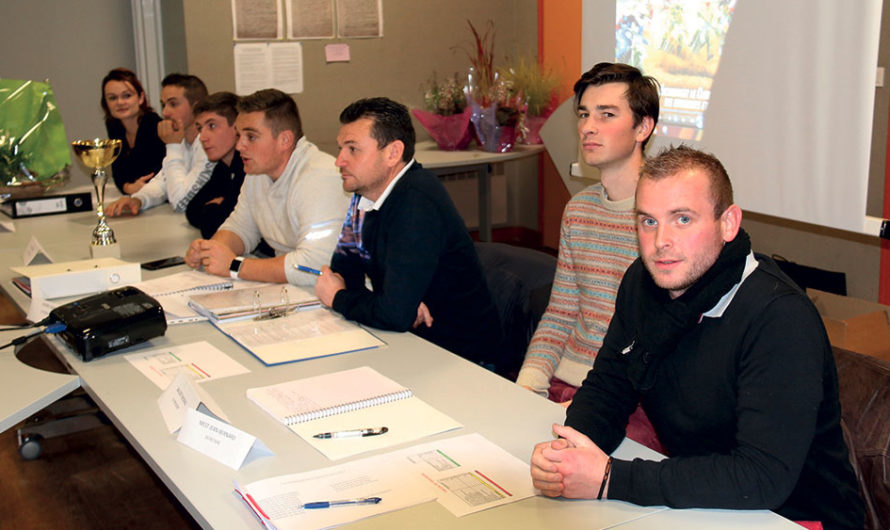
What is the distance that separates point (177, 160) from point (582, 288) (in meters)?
2.54

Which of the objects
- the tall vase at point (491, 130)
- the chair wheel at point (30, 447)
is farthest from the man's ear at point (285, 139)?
the tall vase at point (491, 130)

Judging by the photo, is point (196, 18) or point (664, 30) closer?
point (664, 30)

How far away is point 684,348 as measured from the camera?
1431 millimetres

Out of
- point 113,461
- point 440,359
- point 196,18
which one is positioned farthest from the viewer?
point 196,18

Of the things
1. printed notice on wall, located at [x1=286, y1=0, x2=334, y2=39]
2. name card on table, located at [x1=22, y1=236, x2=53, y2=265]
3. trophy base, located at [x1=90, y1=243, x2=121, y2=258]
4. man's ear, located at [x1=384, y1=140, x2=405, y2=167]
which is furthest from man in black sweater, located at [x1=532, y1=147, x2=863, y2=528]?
printed notice on wall, located at [x1=286, y1=0, x2=334, y2=39]

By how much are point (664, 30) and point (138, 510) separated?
8.51 feet

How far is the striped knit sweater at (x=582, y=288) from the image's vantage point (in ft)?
6.93

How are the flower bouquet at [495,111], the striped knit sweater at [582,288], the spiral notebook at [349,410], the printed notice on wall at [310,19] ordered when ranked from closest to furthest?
→ the spiral notebook at [349,410] → the striped knit sweater at [582,288] → the flower bouquet at [495,111] → the printed notice on wall at [310,19]

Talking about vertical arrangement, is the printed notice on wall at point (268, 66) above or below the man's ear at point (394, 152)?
above

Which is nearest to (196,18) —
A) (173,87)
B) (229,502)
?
(173,87)

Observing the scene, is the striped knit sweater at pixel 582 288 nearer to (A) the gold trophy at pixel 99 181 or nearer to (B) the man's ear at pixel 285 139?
(B) the man's ear at pixel 285 139

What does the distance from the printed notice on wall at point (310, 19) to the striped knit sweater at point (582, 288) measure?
386 centimetres

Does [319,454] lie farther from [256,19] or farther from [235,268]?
[256,19]

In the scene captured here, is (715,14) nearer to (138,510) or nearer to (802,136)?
(802,136)
